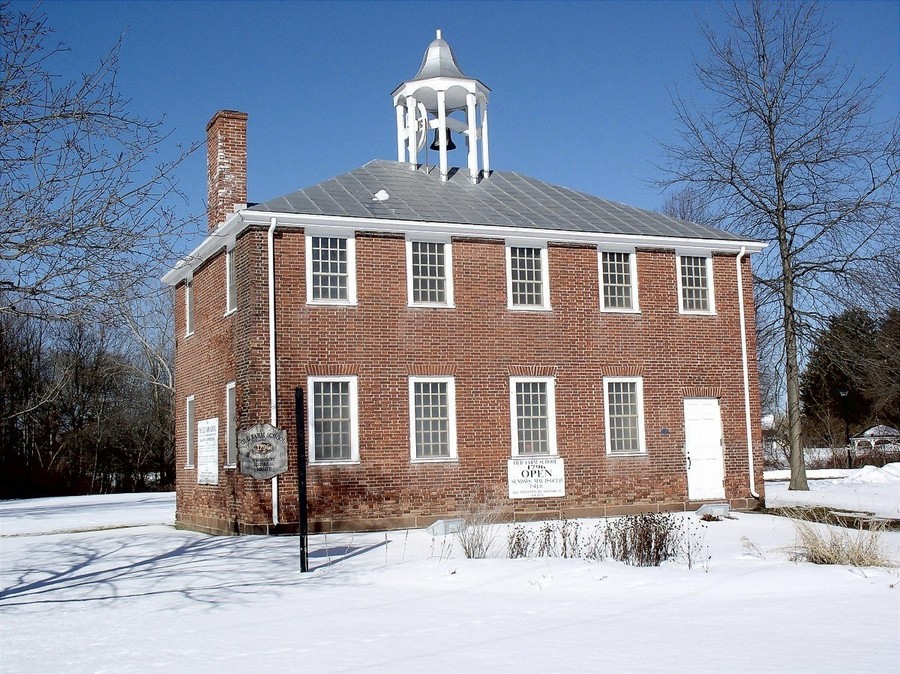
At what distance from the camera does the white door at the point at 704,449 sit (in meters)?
22.8

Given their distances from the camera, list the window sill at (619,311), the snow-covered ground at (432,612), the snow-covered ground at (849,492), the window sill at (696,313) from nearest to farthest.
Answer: the snow-covered ground at (432,612) → the window sill at (619,311) → the window sill at (696,313) → the snow-covered ground at (849,492)

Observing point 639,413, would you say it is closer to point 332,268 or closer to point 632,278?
point 632,278

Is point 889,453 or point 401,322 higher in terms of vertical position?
point 401,322

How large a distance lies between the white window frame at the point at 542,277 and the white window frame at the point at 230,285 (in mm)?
5787

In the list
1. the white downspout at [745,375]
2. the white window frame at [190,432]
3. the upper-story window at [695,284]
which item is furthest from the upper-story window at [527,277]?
the white window frame at [190,432]

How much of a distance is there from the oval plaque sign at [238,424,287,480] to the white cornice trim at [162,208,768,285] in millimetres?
4079

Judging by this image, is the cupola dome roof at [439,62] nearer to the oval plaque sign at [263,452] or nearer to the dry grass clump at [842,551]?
the oval plaque sign at [263,452]

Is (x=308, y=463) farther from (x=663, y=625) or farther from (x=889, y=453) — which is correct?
(x=889, y=453)

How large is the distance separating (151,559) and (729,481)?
13.2 meters

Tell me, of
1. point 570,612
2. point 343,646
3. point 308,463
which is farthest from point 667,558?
point 308,463

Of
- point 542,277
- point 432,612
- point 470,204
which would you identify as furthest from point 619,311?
point 432,612

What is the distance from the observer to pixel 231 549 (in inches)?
659

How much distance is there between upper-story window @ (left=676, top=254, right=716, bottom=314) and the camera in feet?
76.5

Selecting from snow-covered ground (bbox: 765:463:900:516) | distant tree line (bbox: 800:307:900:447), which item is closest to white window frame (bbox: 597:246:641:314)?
snow-covered ground (bbox: 765:463:900:516)
